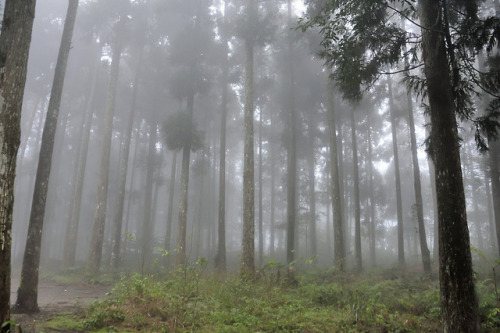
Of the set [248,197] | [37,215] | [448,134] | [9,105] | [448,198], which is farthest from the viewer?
[248,197]

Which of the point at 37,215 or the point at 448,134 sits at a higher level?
the point at 448,134

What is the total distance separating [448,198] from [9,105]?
734cm

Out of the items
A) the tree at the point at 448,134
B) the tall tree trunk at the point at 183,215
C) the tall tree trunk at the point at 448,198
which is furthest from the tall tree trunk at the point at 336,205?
the tall tree trunk at the point at 448,198

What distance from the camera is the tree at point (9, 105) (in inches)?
168

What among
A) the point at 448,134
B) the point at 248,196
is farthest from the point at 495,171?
the point at 248,196

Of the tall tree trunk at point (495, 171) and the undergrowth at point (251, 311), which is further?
the tall tree trunk at point (495, 171)

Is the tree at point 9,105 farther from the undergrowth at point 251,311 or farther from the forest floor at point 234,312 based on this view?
the undergrowth at point 251,311

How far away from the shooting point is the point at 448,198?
5539 millimetres

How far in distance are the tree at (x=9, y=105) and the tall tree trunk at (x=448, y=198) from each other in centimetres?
670

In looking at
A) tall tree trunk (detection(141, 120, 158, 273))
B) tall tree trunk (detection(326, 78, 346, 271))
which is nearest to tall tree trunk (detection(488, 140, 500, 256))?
tall tree trunk (detection(326, 78, 346, 271))

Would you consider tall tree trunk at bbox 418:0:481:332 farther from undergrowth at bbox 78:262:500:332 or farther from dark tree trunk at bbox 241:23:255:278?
dark tree trunk at bbox 241:23:255:278

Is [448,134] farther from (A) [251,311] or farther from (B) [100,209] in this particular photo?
(B) [100,209]

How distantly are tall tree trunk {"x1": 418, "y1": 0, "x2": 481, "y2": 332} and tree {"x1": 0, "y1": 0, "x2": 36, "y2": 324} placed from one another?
22.0ft

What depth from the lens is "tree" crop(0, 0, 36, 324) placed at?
426 centimetres
